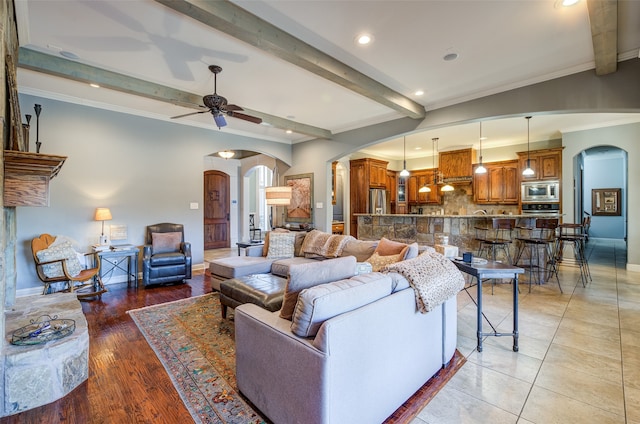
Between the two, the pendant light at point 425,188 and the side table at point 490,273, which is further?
the pendant light at point 425,188

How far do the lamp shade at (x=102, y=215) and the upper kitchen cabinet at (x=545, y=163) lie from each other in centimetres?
894

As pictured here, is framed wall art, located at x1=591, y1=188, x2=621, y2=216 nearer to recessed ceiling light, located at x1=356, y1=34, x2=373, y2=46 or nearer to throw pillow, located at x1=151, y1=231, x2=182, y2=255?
recessed ceiling light, located at x1=356, y1=34, x2=373, y2=46

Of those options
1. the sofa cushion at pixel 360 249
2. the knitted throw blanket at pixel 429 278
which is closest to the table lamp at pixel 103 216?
the sofa cushion at pixel 360 249

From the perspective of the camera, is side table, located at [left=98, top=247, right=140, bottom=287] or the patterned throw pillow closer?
the patterned throw pillow

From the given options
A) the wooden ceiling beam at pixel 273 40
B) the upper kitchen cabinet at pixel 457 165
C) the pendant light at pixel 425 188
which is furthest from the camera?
the pendant light at pixel 425 188

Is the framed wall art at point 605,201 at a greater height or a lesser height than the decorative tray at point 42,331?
greater

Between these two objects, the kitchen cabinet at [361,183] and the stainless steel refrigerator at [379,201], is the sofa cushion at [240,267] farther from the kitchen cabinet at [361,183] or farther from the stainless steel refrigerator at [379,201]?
the stainless steel refrigerator at [379,201]

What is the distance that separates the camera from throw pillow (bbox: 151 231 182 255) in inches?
199

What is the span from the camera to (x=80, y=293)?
4.25 metres

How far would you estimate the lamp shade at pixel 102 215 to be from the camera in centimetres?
459

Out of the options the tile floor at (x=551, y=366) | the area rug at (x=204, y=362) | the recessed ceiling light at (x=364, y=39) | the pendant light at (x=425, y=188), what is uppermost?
the recessed ceiling light at (x=364, y=39)

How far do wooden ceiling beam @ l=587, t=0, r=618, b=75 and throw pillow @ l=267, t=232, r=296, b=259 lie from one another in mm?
4196

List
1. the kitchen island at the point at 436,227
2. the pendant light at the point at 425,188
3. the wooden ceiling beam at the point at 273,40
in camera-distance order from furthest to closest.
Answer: the pendant light at the point at 425,188, the kitchen island at the point at 436,227, the wooden ceiling beam at the point at 273,40

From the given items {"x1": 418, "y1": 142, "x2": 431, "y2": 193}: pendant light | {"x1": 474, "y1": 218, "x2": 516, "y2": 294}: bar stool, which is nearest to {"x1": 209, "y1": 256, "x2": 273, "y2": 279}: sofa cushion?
{"x1": 474, "y1": 218, "x2": 516, "y2": 294}: bar stool
